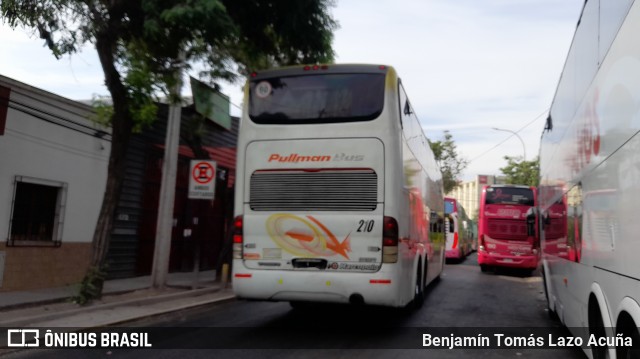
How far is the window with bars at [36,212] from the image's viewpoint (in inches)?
425

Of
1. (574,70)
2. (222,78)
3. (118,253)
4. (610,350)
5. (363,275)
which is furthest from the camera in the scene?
(118,253)

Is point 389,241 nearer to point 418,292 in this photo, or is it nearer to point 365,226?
point 365,226

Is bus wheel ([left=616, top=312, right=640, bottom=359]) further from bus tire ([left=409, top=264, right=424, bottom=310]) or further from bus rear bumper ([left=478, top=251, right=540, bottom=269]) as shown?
bus rear bumper ([left=478, top=251, right=540, bottom=269])

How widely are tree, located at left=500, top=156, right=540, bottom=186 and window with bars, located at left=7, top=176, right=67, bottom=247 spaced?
3534 centimetres

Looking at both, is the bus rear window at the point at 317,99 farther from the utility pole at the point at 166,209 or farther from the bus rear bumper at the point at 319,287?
the utility pole at the point at 166,209

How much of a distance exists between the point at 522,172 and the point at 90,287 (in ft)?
134

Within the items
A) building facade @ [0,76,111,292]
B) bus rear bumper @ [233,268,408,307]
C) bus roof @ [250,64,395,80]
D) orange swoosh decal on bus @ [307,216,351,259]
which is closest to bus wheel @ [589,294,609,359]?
bus rear bumper @ [233,268,408,307]

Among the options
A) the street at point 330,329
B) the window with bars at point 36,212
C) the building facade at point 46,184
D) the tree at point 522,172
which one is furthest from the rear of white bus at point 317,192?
the tree at point 522,172

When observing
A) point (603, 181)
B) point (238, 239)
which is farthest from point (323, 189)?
point (603, 181)

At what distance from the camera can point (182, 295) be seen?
11.4m

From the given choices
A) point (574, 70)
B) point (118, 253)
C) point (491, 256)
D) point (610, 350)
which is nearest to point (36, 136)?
point (118, 253)

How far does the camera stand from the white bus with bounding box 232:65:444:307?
23.7 ft

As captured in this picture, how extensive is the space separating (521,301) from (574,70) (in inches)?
310

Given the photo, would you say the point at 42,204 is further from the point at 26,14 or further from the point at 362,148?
the point at 362,148
